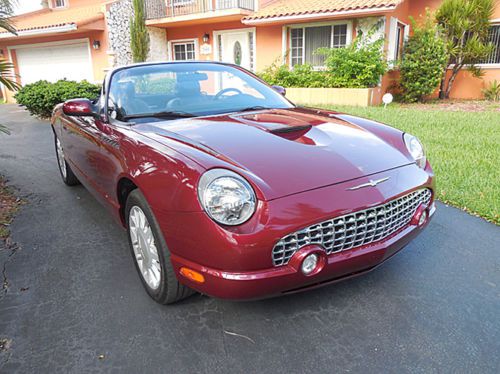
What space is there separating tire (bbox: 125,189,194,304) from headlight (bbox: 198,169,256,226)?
0.43m

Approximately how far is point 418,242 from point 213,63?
95.2 inches

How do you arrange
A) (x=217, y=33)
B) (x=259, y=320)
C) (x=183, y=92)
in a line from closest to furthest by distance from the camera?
(x=259, y=320) → (x=183, y=92) → (x=217, y=33)

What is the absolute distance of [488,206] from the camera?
3.80 meters

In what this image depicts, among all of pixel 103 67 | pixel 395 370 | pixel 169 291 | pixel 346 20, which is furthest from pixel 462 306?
pixel 103 67

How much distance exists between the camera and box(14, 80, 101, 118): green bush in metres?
10.8

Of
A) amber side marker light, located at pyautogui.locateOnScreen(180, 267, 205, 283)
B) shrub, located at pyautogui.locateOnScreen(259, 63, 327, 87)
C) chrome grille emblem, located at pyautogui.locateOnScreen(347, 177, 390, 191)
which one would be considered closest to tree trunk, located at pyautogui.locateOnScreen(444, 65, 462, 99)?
shrub, located at pyautogui.locateOnScreen(259, 63, 327, 87)

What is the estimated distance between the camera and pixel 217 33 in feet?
53.2

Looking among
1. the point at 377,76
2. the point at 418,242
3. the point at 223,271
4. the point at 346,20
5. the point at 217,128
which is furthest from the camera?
the point at 346,20

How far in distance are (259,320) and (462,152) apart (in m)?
4.69

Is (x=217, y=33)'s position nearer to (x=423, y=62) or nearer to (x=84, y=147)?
(x=423, y=62)

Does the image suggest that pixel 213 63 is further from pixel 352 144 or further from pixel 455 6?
pixel 455 6

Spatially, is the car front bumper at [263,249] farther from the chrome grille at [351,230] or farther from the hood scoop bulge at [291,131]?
the hood scoop bulge at [291,131]

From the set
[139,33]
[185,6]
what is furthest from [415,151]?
[139,33]

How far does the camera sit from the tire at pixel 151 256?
7.26 feet
